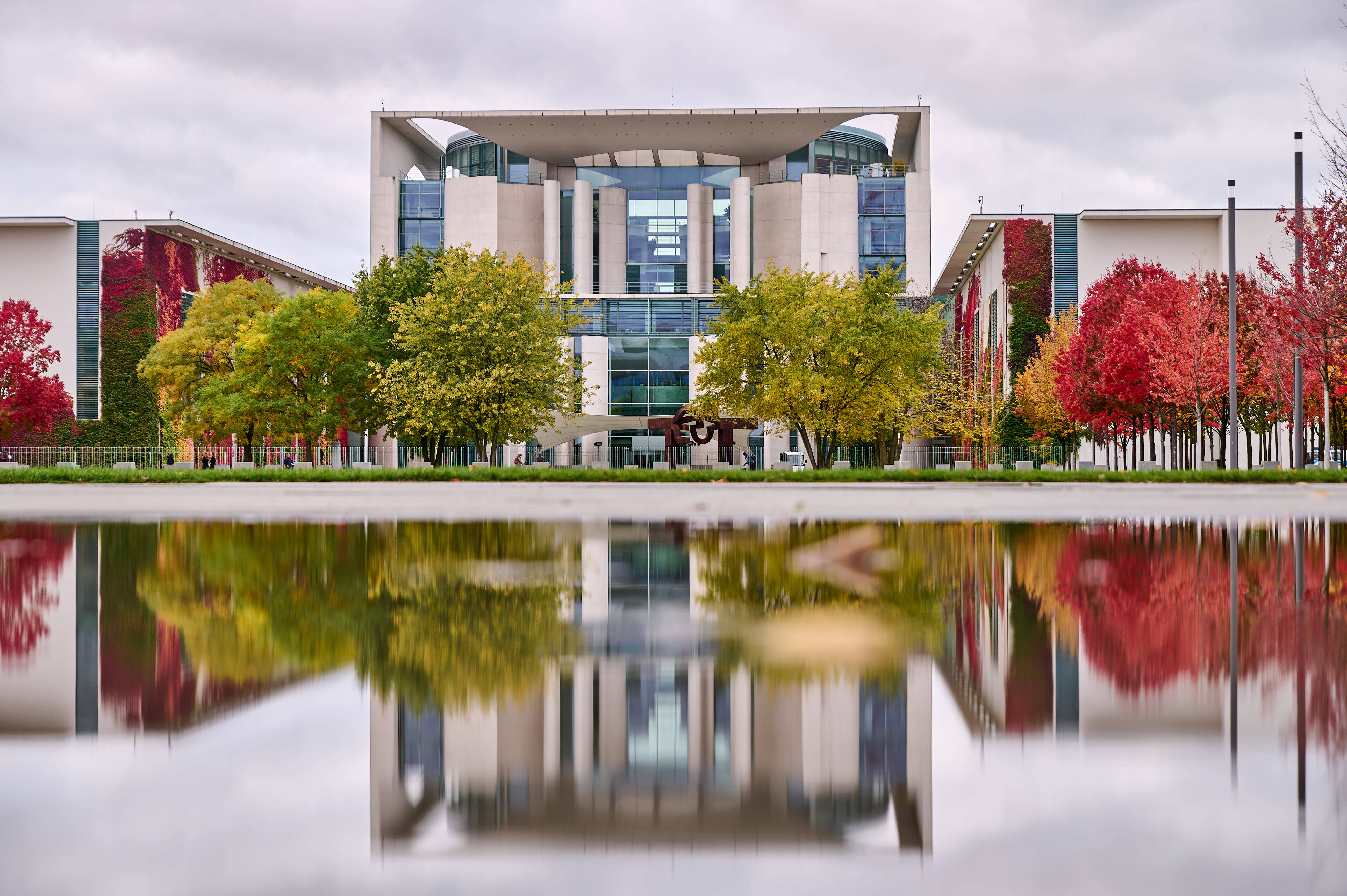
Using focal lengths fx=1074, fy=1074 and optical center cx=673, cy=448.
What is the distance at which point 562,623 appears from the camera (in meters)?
8.84

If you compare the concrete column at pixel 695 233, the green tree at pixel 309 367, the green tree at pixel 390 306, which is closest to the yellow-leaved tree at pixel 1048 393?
the concrete column at pixel 695 233

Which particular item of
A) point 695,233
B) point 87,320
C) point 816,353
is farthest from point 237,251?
point 816,353

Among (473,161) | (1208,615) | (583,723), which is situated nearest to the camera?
(583,723)

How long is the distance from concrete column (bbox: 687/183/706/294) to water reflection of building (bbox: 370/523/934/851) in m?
72.5

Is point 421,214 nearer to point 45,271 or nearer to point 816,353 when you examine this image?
point 45,271

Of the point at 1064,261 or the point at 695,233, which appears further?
the point at 695,233

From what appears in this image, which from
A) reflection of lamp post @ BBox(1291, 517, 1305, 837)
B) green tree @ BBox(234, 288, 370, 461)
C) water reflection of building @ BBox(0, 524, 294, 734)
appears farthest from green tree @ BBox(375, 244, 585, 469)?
reflection of lamp post @ BBox(1291, 517, 1305, 837)

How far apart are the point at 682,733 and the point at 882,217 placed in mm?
76569

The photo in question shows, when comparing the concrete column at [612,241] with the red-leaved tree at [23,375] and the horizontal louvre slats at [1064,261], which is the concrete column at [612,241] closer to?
the horizontal louvre slats at [1064,261]

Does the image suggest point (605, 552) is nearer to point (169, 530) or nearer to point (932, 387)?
point (169, 530)

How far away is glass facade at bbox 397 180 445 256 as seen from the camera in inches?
3147

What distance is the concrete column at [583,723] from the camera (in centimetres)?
487

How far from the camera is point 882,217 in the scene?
257 ft

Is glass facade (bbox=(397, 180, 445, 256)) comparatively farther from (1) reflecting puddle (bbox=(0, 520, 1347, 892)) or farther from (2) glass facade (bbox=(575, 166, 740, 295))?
(1) reflecting puddle (bbox=(0, 520, 1347, 892))
